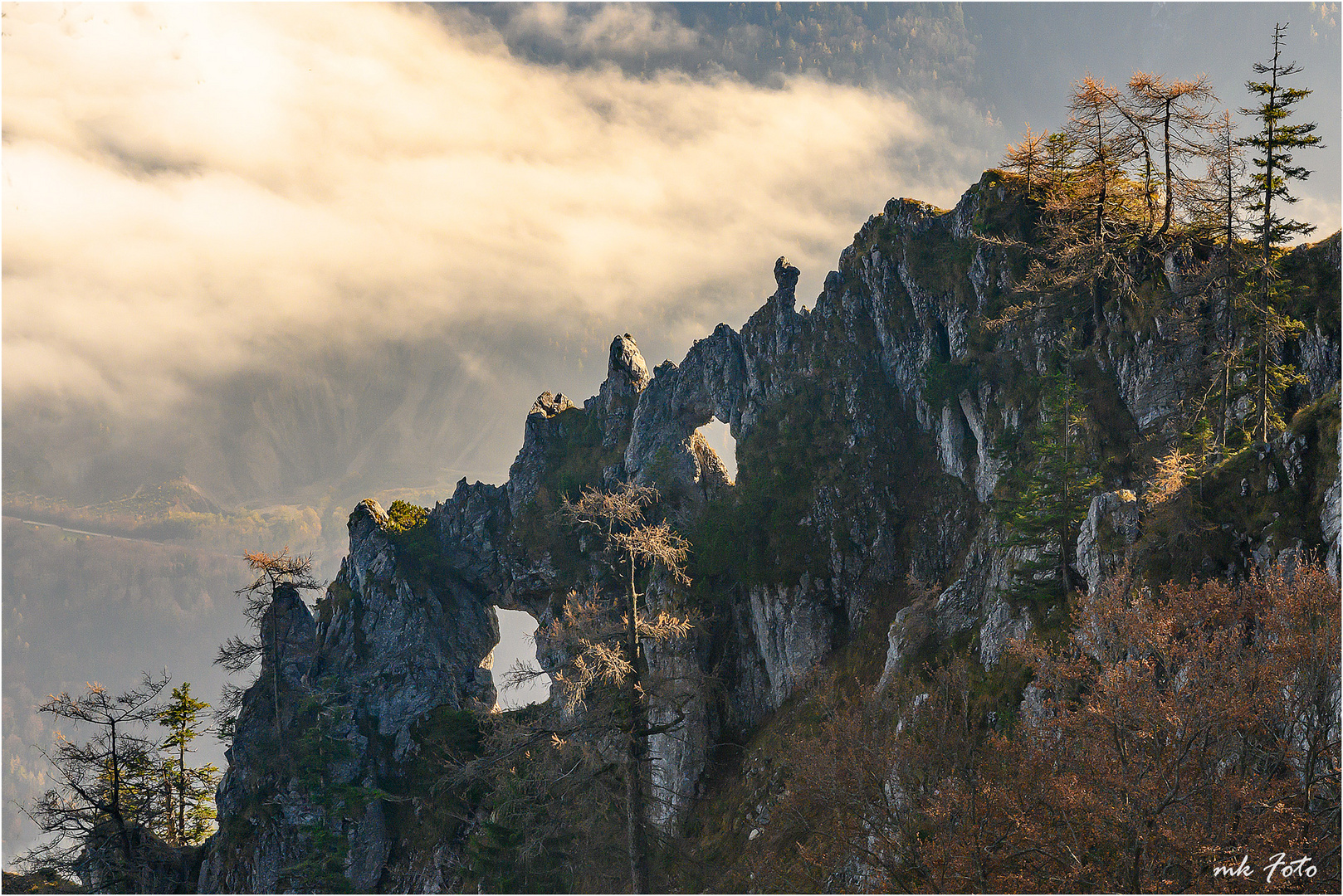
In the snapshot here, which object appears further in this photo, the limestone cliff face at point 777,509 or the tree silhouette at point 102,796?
the limestone cliff face at point 777,509

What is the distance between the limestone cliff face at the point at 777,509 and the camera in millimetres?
40938

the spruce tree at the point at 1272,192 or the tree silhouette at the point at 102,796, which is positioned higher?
the spruce tree at the point at 1272,192

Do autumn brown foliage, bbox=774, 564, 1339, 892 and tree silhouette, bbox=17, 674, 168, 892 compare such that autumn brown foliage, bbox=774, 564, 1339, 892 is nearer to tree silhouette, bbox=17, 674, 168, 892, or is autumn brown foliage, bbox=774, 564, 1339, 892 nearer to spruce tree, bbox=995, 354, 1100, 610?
spruce tree, bbox=995, 354, 1100, 610

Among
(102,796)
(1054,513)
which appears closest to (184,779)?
(102,796)

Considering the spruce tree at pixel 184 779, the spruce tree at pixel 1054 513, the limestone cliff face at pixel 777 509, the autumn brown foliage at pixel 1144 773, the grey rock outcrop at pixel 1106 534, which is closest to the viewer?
the autumn brown foliage at pixel 1144 773

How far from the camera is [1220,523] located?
2747cm

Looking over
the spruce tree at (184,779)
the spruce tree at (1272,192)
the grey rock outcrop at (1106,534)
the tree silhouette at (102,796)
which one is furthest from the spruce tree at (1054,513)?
the spruce tree at (184,779)

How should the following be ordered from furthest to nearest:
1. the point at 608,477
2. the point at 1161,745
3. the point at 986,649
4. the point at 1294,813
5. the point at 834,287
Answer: the point at 608,477 < the point at 834,287 < the point at 986,649 < the point at 1161,745 < the point at 1294,813

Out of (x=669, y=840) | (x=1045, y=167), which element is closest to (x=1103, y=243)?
(x=1045, y=167)

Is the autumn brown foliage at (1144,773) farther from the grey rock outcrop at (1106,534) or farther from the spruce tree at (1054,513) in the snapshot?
the spruce tree at (1054,513)

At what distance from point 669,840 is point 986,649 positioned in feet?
58.3

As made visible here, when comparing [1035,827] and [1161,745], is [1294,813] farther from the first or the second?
[1035,827]

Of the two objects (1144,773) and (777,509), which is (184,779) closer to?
(777,509)

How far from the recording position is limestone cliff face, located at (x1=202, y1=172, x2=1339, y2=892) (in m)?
40.9
